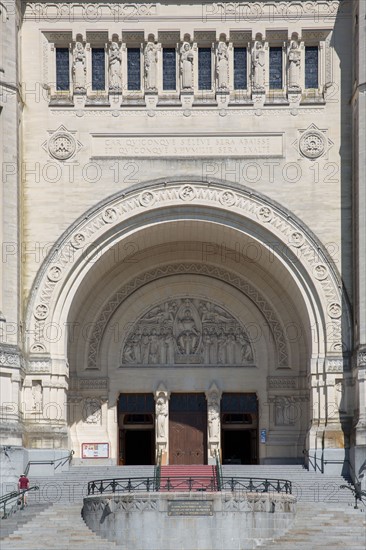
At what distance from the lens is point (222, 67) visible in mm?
46219

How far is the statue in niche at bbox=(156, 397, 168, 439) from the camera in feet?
157

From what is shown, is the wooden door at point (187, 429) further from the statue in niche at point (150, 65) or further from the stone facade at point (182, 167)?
the statue in niche at point (150, 65)

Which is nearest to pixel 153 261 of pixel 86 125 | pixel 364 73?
pixel 86 125

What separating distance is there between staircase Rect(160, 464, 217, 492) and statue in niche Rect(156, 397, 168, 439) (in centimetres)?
261

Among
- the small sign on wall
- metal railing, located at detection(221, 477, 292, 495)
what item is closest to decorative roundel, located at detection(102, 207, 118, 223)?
the small sign on wall

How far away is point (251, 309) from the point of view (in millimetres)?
48844

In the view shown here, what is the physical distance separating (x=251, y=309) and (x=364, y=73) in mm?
9116

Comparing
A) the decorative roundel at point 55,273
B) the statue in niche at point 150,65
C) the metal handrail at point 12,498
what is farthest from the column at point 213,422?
the statue in niche at point 150,65

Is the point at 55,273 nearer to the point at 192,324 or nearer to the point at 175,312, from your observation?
the point at 175,312

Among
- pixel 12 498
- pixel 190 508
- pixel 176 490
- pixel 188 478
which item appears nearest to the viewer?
pixel 190 508

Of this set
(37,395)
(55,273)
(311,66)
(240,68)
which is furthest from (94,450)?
(311,66)

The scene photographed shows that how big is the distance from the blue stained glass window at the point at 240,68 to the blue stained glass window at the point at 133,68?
3.11 metres

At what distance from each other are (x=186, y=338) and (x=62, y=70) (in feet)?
32.2

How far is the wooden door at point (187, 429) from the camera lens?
48125 mm
